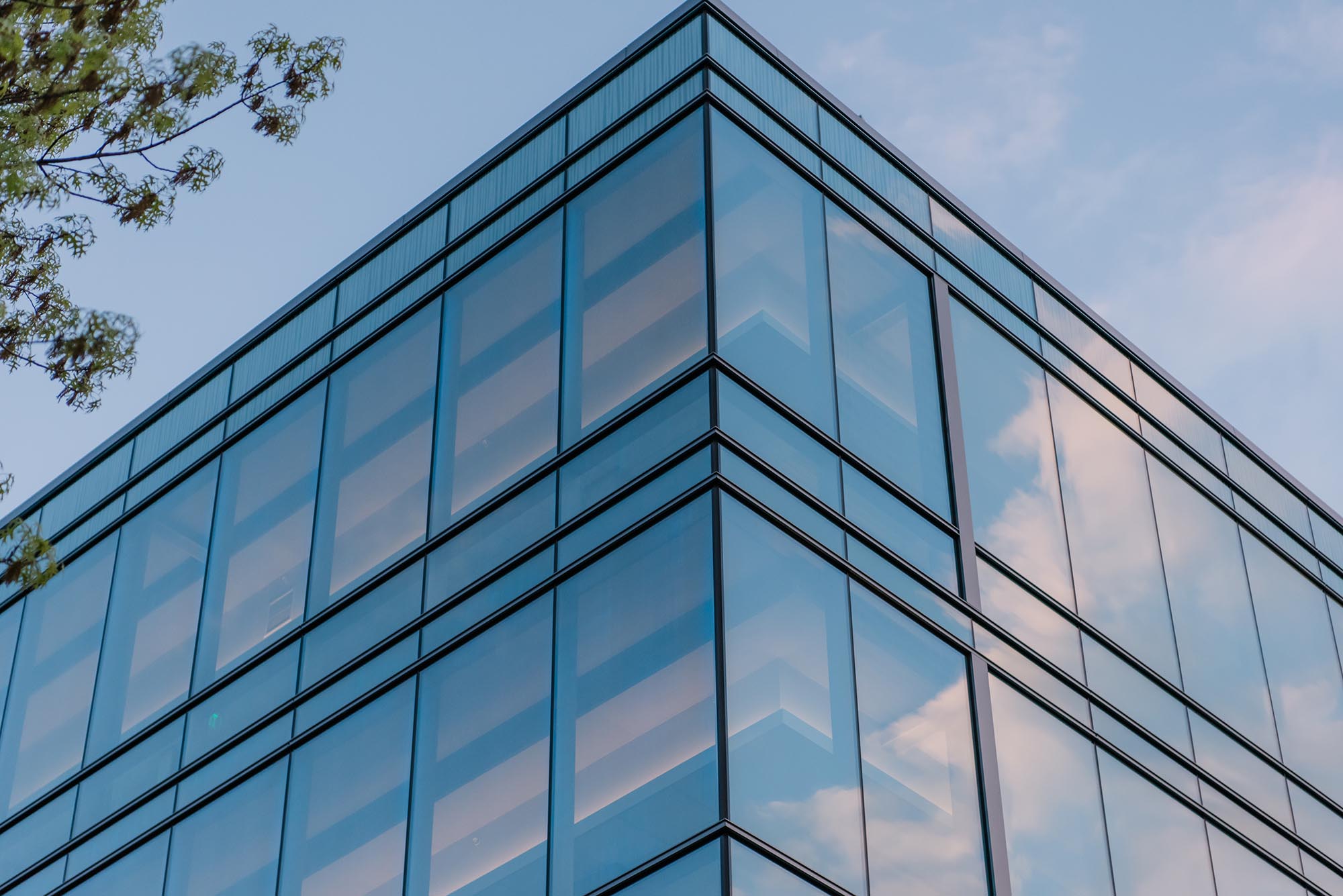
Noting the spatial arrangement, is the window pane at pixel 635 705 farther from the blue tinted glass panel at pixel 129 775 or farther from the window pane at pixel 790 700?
the blue tinted glass panel at pixel 129 775

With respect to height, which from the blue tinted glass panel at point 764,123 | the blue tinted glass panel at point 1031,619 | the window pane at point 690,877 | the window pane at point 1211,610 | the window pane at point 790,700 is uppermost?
the blue tinted glass panel at point 764,123

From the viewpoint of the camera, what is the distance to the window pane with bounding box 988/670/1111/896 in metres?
18.0

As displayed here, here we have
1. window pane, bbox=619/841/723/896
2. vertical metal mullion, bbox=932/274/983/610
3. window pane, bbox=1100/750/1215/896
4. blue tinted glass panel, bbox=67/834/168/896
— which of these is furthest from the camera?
blue tinted glass panel, bbox=67/834/168/896

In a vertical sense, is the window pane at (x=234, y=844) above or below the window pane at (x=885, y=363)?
below

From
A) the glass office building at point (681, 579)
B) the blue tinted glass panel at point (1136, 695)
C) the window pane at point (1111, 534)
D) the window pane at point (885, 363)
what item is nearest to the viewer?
the glass office building at point (681, 579)

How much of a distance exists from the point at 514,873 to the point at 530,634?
243cm

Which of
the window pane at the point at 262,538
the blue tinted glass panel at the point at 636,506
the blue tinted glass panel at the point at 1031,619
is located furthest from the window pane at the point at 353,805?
the blue tinted glass panel at the point at 1031,619

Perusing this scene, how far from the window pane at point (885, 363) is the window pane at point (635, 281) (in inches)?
74.0

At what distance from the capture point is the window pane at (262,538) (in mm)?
21172

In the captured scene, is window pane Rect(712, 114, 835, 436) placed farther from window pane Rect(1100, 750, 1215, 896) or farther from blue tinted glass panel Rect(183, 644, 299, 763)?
blue tinted glass panel Rect(183, 644, 299, 763)

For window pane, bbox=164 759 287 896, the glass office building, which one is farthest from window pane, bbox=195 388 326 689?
window pane, bbox=164 759 287 896

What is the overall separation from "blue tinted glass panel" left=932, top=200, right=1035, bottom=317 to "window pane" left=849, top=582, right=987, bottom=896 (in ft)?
19.0

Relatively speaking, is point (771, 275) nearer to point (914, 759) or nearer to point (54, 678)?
point (914, 759)

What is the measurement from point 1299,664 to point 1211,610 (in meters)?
2.31
